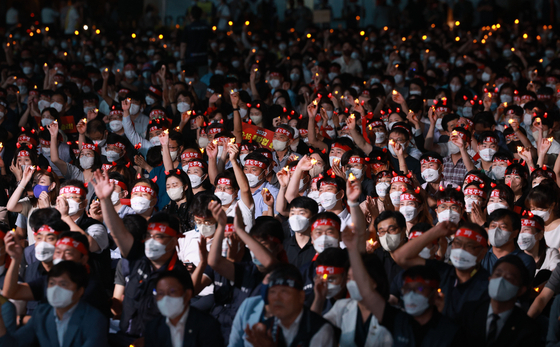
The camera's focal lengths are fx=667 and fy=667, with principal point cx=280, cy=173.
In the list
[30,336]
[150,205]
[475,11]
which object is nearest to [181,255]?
[150,205]

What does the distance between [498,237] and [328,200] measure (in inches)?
65.3

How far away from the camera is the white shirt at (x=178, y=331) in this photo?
4292 millimetres

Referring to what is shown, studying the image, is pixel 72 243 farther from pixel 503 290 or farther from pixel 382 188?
pixel 382 188

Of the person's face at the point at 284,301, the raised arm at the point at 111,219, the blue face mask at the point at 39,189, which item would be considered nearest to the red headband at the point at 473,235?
the person's face at the point at 284,301

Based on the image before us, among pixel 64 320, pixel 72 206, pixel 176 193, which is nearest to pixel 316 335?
pixel 64 320

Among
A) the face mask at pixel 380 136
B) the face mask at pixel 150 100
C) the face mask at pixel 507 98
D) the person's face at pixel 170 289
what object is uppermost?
the face mask at pixel 150 100

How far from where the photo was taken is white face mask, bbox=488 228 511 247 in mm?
5230

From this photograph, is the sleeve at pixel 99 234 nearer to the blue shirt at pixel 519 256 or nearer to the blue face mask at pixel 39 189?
the blue face mask at pixel 39 189

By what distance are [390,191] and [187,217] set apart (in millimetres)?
2036

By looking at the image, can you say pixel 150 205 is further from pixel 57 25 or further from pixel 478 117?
pixel 57 25

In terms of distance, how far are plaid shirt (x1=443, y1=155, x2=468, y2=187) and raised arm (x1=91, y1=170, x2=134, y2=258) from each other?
167 inches

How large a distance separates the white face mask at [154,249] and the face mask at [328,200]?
184cm

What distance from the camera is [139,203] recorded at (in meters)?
6.29

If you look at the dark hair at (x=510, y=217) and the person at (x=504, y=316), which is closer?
the person at (x=504, y=316)
